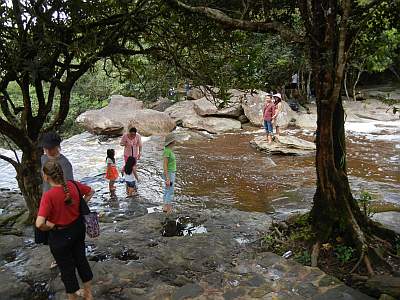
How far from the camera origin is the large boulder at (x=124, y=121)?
16.8 metres

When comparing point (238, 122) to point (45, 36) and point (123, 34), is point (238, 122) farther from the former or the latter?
point (45, 36)

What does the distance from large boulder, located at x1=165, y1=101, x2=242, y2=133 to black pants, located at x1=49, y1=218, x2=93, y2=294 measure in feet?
45.3

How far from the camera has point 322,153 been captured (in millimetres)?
5016

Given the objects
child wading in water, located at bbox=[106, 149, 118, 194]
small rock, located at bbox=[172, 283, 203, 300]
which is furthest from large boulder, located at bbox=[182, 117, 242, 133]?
small rock, located at bbox=[172, 283, 203, 300]

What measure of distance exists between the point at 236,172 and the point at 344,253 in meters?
6.79

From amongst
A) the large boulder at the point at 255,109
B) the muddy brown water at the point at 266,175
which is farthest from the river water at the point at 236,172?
the large boulder at the point at 255,109

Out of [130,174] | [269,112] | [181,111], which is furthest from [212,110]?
[130,174]

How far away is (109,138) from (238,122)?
5.65 meters

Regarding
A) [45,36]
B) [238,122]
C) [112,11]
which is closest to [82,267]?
[45,36]

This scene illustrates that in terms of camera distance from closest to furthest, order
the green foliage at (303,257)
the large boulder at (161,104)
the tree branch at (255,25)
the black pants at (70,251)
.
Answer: the black pants at (70,251) < the tree branch at (255,25) < the green foliage at (303,257) < the large boulder at (161,104)

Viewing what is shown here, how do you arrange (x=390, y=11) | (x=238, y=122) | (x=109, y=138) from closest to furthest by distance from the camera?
(x=390, y=11)
(x=109, y=138)
(x=238, y=122)

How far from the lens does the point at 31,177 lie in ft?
20.1

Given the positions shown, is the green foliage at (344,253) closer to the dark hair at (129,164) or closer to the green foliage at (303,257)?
the green foliage at (303,257)

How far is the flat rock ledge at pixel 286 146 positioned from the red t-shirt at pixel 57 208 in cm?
1026
